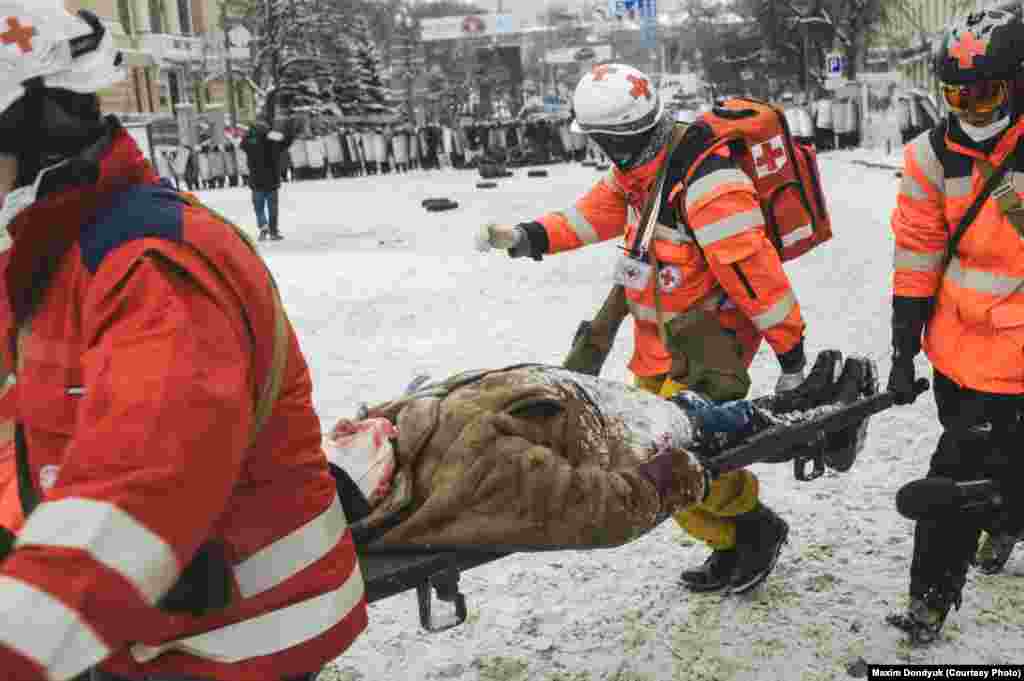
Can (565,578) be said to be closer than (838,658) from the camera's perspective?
No

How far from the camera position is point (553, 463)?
91.1 inches

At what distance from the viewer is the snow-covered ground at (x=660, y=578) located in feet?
10.6

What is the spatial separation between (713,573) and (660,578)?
0.72 feet

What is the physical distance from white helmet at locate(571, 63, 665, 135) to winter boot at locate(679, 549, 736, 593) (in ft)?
4.84

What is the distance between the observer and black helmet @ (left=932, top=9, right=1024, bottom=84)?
294cm

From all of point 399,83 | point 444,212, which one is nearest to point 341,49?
point 399,83

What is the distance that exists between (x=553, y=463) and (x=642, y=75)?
1.71m

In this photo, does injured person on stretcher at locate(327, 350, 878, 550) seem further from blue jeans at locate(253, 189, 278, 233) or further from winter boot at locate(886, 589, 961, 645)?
blue jeans at locate(253, 189, 278, 233)

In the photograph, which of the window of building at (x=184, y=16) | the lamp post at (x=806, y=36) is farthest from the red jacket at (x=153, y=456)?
the window of building at (x=184, y=16)

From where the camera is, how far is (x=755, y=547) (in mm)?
3561

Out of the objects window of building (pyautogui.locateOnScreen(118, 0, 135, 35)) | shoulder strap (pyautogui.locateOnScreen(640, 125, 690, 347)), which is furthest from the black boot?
window of building (pyautogui.locateOnScreen(118, 0, 135, 35))

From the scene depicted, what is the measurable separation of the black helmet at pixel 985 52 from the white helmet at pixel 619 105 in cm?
88

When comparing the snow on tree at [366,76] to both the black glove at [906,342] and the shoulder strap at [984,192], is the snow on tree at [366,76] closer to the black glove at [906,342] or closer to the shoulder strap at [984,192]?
the black glove at [906,342]

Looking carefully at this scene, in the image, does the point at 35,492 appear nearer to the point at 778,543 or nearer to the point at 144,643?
the point at 144,643
